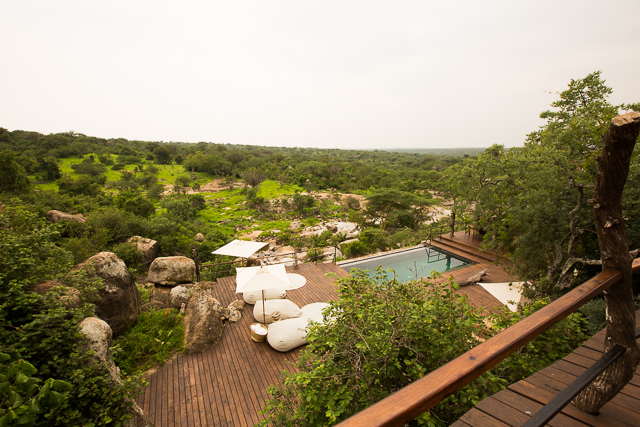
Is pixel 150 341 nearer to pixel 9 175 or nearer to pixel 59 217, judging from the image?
pixel 59 217

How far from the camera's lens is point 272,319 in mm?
6703

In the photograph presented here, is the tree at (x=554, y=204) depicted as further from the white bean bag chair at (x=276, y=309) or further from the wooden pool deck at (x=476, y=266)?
the white bean bag chair at (x=276, y=309)

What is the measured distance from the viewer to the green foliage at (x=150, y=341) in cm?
541

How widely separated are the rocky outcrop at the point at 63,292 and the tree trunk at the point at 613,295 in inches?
222

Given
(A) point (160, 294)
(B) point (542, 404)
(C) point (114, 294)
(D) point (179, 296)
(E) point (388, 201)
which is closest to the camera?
(B) point (542, 404)

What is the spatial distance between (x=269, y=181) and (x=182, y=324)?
40.7 metres

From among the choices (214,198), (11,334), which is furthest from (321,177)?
(11,334)

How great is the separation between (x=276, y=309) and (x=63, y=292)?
4148mm

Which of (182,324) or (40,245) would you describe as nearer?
(40,245)

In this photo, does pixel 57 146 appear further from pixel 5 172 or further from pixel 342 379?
pixel 342 379

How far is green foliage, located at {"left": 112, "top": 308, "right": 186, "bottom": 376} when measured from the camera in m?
5.41

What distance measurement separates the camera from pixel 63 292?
12.7 ft

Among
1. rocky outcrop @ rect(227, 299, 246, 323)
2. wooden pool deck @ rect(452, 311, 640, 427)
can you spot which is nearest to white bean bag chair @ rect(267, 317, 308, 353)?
rocky outcrop @ rect(227, 299, 246, 323)

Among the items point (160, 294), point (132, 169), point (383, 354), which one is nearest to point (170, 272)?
point (160, 294)
